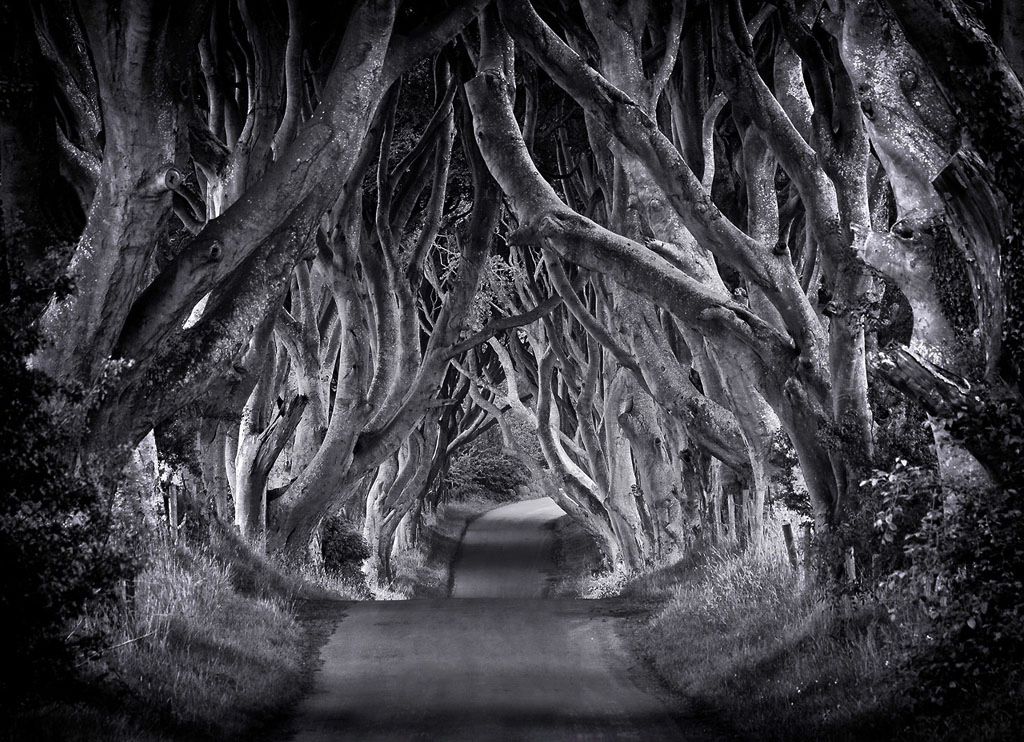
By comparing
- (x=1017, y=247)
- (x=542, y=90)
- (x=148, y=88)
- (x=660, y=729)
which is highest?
(x=542, y=90)

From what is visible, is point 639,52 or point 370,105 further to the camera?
point 639,52

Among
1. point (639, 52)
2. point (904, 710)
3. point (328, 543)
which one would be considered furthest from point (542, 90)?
point (904, 710)

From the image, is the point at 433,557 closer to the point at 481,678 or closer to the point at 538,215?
the point at 481,678

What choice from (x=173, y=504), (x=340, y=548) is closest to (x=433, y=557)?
(x=340, y=548)

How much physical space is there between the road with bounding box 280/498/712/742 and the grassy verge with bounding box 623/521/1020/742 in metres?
0.44

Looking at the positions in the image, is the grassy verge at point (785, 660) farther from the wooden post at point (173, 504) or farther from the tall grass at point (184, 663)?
the wooden post at point (173, 504)

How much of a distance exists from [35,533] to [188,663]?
3005 millimetres

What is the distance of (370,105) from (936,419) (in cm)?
646

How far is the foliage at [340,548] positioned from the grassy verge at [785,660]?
9452 millimetres

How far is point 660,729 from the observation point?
7945mm

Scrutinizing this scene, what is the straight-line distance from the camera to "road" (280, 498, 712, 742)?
7.91m

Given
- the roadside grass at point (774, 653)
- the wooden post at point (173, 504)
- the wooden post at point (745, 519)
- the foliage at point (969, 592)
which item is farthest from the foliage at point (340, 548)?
the foliage at point (969, 592)

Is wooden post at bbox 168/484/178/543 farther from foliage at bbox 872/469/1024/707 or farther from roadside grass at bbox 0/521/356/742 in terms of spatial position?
foliage at bbox 872/469/1024/707

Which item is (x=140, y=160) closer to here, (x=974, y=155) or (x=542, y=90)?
(x=974, y=155)
